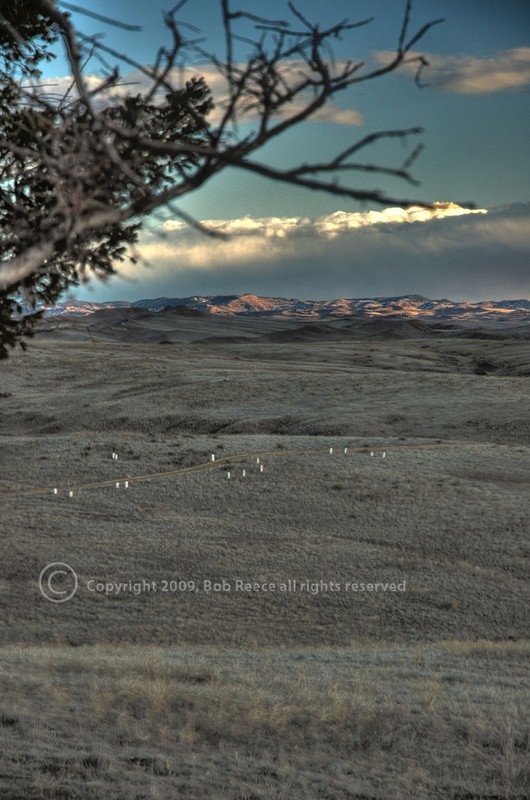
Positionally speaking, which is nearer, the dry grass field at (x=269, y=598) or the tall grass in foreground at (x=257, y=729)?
the tall grass in foreground at (x=257, y=729)

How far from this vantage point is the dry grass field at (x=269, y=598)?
1038 cm

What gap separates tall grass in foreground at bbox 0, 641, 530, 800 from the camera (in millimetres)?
9531

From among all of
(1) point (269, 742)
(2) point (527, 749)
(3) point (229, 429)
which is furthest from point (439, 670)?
(3) point (229, 429)

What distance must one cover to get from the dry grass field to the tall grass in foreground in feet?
0.16

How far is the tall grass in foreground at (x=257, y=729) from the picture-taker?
953cm

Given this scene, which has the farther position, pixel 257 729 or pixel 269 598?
pixel 269 598

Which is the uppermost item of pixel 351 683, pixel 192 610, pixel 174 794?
pixel 174 794

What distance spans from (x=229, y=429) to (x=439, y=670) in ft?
116

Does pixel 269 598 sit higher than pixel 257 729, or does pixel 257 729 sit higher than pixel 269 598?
pixel 257 729

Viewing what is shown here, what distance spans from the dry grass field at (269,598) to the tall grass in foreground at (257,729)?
0.05 m

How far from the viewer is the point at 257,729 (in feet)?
38.0

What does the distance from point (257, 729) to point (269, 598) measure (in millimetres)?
11955

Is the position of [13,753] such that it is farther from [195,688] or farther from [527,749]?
[527,749]

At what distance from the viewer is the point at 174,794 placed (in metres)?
9.08
